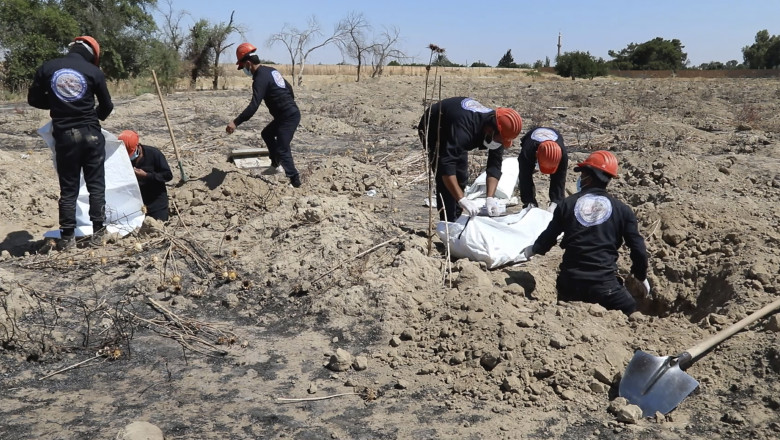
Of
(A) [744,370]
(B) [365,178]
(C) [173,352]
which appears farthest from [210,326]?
(B) [365,178]

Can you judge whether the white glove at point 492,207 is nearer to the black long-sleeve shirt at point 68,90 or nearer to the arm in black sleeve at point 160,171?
the arm in black sleeve at point 160,171

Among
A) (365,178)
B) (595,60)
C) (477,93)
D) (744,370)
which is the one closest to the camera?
(744,370)

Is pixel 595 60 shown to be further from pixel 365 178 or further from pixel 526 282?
pixel 526 282

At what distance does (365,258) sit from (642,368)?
82.3 inches

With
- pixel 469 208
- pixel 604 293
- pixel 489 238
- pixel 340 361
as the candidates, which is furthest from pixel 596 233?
pixel 340 361

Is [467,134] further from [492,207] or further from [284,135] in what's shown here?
[284,135]

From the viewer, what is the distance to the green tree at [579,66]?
37281mm

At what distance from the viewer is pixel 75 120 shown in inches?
205

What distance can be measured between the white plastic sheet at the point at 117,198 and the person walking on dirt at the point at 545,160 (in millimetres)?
3375

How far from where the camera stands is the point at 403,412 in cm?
323

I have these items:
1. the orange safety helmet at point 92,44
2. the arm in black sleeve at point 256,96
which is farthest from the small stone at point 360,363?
the arm in black sleeve at point 256,96

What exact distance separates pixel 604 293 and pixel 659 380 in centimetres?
103

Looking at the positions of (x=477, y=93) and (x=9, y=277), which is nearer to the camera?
(x=9, y=277)

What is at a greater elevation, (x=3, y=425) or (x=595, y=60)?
(x=595, y=60)
